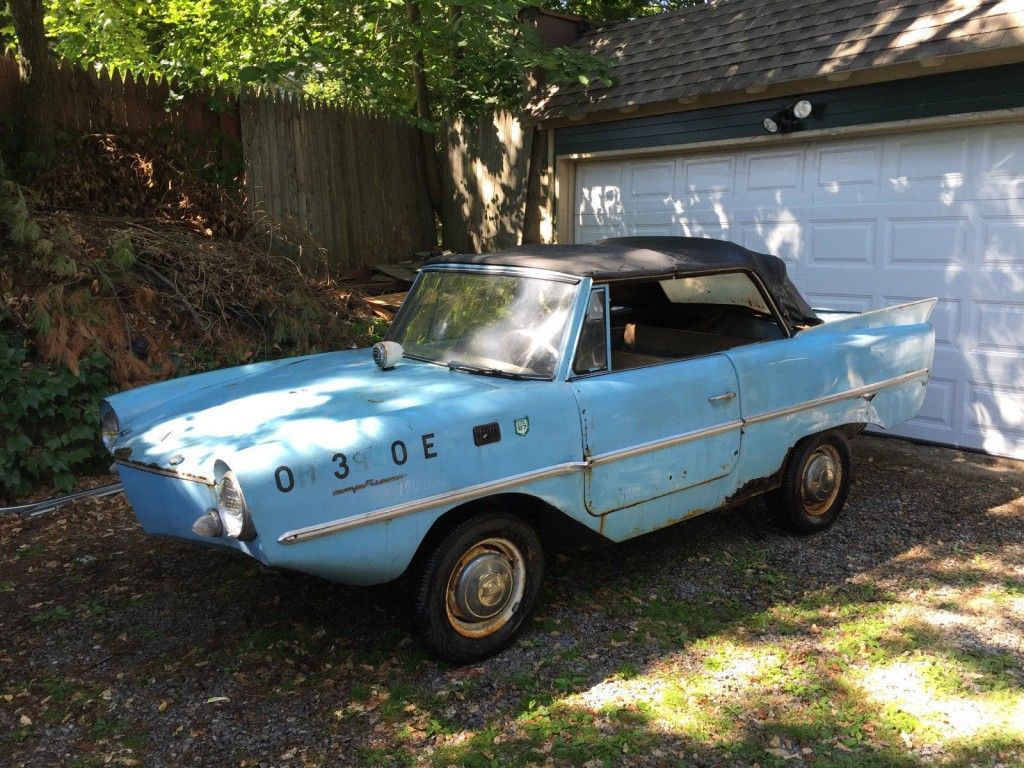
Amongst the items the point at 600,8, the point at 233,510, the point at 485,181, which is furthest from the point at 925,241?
the point at 600,8

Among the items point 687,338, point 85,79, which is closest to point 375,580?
point 687,338

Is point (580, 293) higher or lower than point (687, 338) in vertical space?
higher

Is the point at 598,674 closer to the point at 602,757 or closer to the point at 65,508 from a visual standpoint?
the point at 602,757

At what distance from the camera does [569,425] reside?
12.4 feet

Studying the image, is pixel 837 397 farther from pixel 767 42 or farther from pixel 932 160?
pixel 767 42

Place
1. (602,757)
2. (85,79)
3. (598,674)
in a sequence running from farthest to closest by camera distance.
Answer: (85,79)
(598,674)
(602,757)

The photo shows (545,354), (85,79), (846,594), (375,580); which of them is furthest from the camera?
(85,79)

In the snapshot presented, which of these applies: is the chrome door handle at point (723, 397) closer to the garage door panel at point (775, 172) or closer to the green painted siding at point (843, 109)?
the green painted siding at point (843, 109)

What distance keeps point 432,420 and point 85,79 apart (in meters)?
6.44

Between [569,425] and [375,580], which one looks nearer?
[375,580]

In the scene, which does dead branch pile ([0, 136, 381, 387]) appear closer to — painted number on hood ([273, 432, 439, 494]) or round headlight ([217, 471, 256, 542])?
round headlight ([217, 471, 256, 542])

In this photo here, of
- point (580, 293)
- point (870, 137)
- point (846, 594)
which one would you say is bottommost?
point (846, 594)

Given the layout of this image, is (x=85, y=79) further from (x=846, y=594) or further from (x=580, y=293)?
(x=846, y=594)

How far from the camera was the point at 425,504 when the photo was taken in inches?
131
